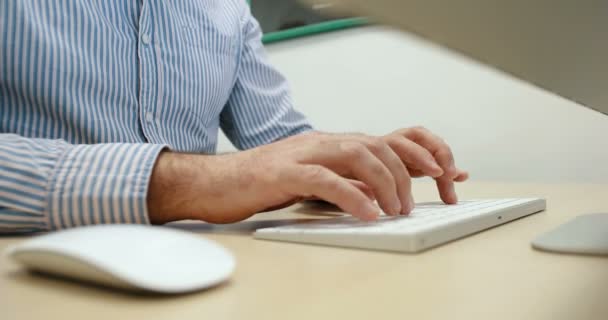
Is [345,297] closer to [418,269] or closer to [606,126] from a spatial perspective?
[418,269]

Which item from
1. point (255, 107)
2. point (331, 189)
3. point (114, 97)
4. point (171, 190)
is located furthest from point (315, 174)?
point (255, 107)

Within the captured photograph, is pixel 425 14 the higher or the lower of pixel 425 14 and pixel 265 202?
the higher

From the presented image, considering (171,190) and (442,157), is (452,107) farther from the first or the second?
(171,190)

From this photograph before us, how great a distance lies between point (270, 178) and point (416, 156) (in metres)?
0.19

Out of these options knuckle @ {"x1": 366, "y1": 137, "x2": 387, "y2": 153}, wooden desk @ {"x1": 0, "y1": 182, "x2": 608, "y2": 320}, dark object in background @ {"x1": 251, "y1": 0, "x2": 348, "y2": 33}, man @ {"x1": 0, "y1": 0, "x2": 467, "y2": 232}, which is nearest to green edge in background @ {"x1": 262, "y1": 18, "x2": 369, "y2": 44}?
dark object in background @ {"x1": 251, "y1": 0, "x2": 348, "y2": 33}

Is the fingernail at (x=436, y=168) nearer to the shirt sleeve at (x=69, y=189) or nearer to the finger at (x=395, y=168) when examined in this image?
the finger at (x=395, y=168)

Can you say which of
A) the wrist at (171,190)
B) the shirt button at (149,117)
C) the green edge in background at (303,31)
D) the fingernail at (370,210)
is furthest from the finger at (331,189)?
the green edge in background at (303,31)

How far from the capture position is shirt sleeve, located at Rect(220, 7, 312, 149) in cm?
116

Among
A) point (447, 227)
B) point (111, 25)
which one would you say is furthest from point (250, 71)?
point (447, 227)

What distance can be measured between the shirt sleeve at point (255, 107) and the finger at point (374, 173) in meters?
0.65

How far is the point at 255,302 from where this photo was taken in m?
0.28

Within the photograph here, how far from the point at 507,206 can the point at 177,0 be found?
701mm

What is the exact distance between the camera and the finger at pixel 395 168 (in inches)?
20.6

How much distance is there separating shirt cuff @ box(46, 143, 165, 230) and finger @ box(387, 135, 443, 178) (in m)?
0.28
